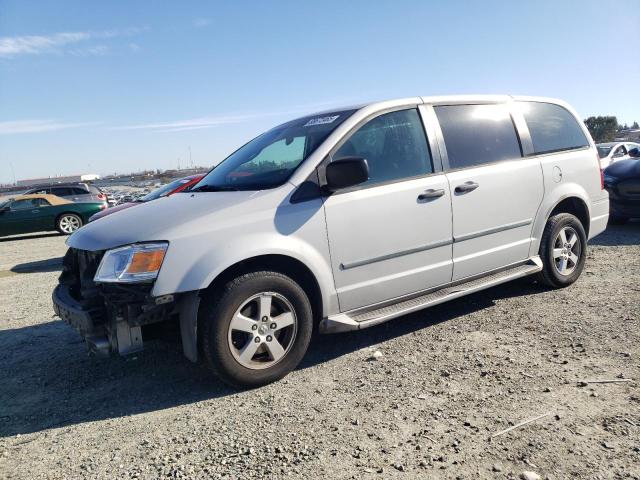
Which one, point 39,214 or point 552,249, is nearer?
point 552,249

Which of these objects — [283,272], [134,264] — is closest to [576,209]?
[283,272]

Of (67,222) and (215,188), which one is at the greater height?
(215,188)

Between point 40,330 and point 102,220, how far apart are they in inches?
81.5

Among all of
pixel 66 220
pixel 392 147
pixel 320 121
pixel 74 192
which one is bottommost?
pixel 66 220

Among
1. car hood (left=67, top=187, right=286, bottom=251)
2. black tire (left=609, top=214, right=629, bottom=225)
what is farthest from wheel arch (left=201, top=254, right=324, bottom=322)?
black tire (left=609, top=214, right=629, bottom=225)

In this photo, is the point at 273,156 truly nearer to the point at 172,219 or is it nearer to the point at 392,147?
the point at 392,147

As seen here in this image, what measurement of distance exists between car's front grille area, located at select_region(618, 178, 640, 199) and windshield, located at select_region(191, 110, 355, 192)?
6.63 meters

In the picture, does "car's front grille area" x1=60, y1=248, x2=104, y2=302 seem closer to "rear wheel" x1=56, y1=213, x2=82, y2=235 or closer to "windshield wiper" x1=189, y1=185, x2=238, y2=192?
"windshield wiper" x1=189, y1=185, x2=238, y2=192

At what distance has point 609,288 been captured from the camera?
4.92 m

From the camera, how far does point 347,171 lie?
3.34 metres

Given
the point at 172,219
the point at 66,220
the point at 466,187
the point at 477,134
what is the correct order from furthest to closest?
the point at 66,220 < the point at 477,134 < the point at 466,187 < the point at 172,219

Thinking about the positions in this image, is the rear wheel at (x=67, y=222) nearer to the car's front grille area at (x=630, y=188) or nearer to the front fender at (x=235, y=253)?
the front fender at (x=235, y=253)

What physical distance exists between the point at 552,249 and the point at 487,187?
1.16 metres

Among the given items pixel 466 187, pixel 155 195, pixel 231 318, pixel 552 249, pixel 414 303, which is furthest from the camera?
pixel 155 195
